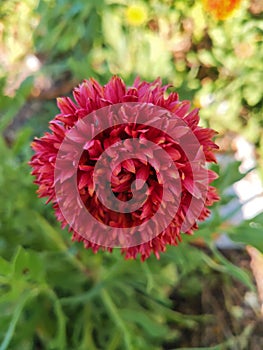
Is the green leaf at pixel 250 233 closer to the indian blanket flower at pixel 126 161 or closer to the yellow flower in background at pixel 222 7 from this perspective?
the indian blanket flower at pixel 126 161

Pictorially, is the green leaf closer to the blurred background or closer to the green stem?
the blurred background

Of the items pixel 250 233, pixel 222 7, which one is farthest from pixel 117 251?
pixel 222 7

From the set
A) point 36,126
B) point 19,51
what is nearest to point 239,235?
point 36,126

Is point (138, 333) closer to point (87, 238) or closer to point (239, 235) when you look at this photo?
point (239, 235)

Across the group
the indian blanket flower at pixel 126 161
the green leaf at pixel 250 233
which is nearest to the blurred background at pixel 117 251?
the green leaf at pixel 250 233

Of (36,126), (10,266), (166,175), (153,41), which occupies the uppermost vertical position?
(153,41)

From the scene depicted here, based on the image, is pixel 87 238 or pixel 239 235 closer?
pixel 87 238
